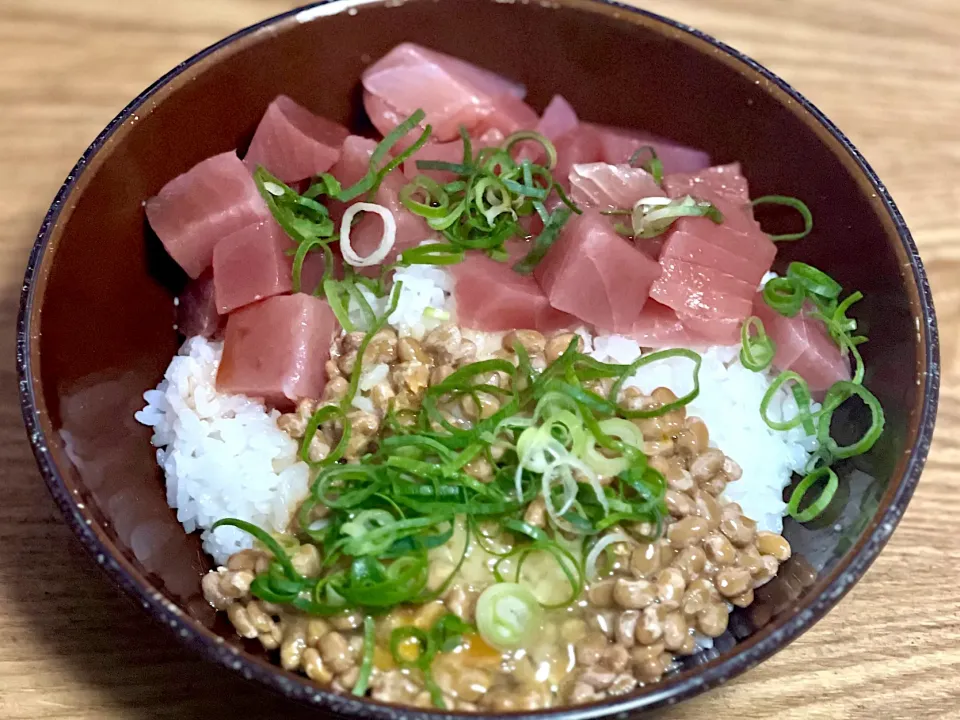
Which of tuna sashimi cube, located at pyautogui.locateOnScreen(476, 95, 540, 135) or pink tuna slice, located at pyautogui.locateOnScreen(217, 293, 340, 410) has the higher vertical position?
tuna sashimi cube, located at pyautogui.locateOnScreen(476, 95, 540, 135)

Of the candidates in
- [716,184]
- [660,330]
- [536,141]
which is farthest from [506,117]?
[660,330]

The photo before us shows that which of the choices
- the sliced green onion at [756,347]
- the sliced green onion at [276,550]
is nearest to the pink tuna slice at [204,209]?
the sliced green onion at [276,550]

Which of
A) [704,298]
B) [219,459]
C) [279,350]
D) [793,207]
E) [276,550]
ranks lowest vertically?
[219,459]

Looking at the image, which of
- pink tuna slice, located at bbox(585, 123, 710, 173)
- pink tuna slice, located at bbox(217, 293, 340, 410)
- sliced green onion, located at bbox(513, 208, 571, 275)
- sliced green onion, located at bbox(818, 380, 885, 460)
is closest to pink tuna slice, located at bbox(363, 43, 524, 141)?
pink tuna slice, located at bbox(585, 123, 710, 173)

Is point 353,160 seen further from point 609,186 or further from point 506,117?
point 609,186

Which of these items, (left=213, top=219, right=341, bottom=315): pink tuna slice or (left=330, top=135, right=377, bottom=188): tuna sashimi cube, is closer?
(left=213, top=219, right=341, bottom=315): pink tuna slice

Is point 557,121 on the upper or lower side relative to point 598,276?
upper

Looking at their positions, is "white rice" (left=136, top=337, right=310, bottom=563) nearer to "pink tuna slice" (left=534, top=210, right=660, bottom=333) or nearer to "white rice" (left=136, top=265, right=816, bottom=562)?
"white rice" (left=136, top=265, right=816, bottom=562)
